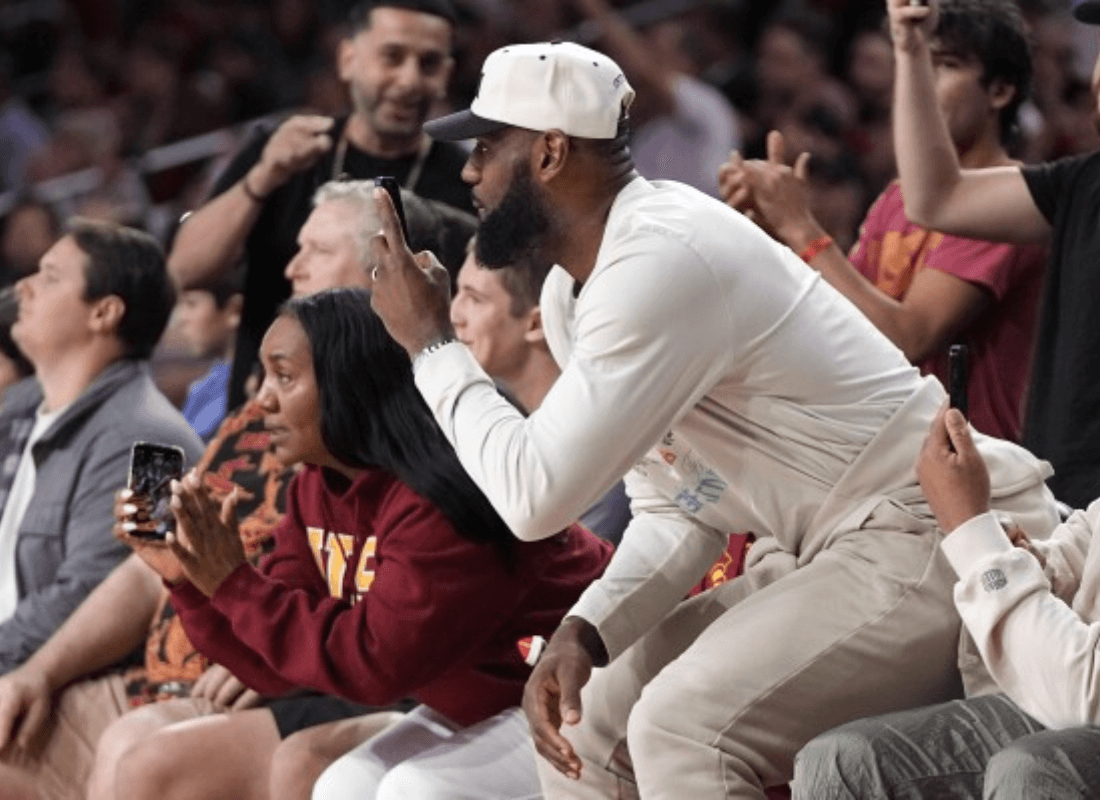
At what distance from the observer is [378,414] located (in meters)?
3.68

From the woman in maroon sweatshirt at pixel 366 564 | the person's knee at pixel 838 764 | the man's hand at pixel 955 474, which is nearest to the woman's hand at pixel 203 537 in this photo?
the woman in maroon sweatshirt at pixel 366 564

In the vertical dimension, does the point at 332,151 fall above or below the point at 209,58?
above

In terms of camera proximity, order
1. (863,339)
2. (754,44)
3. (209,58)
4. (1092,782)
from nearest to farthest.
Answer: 1. (1092,782)
2. (863,339)
3. (754,44)
4. (209,58)

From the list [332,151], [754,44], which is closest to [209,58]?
[754,44]

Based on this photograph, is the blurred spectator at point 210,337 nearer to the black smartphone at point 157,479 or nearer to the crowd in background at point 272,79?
the crowd in background at point 272,79

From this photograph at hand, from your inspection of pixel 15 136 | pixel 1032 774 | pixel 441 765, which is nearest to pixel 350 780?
pixel 441 765

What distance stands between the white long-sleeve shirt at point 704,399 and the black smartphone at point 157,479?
0.66 m

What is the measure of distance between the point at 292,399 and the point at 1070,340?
122 cm

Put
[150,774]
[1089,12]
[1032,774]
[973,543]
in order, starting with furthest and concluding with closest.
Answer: [150,774] → [1089,12] → [973,543] → [1032,774]

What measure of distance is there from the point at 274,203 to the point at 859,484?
2.44m

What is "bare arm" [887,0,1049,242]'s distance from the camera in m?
3.96

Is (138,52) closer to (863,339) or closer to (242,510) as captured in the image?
(242,510)

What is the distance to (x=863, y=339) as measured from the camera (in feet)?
10.5

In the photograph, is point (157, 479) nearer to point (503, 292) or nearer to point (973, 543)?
point (503, 292)
